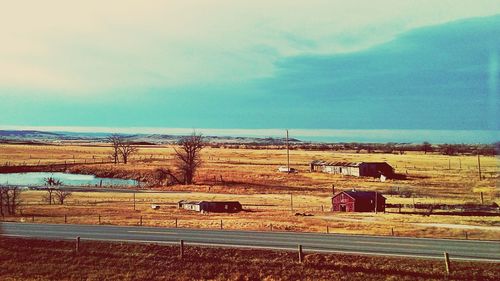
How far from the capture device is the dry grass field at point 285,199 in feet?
143

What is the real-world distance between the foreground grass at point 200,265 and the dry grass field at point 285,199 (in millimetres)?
12541

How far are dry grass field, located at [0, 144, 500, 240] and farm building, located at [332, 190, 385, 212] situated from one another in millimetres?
2082

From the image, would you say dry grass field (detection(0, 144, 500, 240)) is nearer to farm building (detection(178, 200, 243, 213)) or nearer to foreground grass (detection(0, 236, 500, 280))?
farm building (detection(178, 200, 243, 213))

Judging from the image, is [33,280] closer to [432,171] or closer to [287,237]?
[287,237]

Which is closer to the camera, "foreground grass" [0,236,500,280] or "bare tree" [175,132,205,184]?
"foreground grass" [0,236,500,280]

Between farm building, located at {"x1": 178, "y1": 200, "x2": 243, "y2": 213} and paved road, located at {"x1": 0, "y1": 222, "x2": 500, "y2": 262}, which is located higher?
paved road, located at {"x1": 0, "y1": 222, "x2": 500, "y2": 262}

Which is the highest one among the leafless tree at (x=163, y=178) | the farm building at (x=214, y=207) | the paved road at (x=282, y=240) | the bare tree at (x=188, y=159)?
the bare tree at (x=188, y=159)

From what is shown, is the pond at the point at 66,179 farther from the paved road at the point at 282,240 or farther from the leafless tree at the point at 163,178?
the paved road at the point at 282,240

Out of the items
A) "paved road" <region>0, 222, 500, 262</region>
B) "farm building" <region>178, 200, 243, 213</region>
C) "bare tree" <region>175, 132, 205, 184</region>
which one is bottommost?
"farm building" <region>178, 200, 243, 213</region>

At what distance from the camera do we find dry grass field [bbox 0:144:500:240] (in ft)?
143

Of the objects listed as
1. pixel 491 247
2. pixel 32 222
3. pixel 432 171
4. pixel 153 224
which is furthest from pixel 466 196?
pixel 32 222

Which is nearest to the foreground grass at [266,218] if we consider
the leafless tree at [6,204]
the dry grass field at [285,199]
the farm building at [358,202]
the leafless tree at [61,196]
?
the dry grass field at [285,199]

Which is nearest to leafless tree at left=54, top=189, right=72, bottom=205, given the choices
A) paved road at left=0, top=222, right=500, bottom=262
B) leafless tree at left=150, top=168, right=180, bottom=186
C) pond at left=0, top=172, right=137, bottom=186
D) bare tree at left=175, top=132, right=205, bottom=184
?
pond at left=0, top=172, right=137, bottom=186

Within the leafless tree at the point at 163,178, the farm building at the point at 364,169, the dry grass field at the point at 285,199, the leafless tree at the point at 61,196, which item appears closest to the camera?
the dry grass field at the point at 285,199
